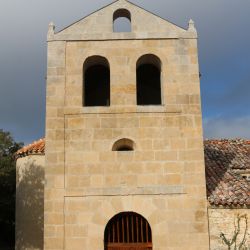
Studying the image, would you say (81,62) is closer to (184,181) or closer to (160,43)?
(160,43)

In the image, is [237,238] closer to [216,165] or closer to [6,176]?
[216,165]

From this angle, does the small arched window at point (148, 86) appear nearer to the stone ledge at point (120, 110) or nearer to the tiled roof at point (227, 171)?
the stone ledge at point (120, 110)

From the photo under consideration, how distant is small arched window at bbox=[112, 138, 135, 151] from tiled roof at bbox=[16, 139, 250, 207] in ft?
8.89

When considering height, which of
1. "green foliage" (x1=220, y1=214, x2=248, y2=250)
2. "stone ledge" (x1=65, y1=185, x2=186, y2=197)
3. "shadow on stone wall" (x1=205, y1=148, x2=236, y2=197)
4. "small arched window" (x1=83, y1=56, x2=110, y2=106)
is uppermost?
"small arched window" (x1=83, y1=56, x2=110, y2=106)

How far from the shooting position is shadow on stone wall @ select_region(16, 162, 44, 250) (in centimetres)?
1900

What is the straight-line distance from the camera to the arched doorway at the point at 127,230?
40.6 feet

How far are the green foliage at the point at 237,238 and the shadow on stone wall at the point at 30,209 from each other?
9.18m

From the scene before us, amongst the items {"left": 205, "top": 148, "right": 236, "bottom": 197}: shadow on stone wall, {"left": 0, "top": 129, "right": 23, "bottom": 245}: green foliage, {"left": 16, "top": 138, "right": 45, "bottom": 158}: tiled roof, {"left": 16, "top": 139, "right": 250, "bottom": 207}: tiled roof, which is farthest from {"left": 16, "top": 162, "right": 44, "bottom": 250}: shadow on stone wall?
{"left": 205, "top": 148, "right": 236, "bottom": 197}: shadow on stone wall

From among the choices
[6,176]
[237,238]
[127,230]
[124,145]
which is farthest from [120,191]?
[6,176]

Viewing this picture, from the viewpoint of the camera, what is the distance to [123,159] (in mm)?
12617

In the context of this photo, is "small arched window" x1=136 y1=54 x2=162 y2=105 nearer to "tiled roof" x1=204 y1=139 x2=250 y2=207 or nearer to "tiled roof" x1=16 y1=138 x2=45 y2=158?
"tiled roof" x1=204 y1=139 x2=250 y2=207

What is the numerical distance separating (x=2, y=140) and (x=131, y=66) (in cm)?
1017

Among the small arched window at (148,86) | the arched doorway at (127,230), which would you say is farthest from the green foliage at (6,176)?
the arched doorway at (127,230)

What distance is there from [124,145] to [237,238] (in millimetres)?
4245
